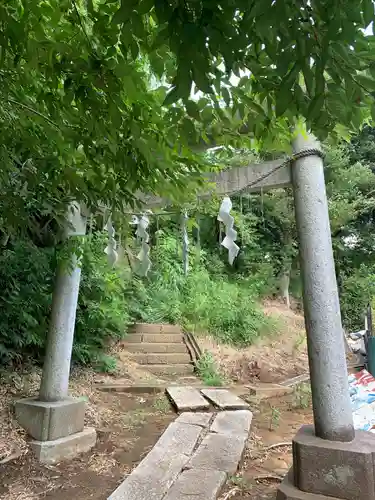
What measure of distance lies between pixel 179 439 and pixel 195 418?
0.71 m

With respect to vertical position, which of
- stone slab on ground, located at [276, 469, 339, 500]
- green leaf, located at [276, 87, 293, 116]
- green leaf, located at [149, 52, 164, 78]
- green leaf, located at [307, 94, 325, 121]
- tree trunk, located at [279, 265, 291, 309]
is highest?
tree trunk, located at [279, 265, 291, 309]

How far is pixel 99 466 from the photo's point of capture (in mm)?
3139

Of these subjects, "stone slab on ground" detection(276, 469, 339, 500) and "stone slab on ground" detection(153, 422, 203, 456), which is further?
"stone slab on ground" detection(153, 422, 203, 456)

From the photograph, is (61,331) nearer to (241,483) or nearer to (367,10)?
(241,483)

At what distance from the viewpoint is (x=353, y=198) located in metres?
11.4

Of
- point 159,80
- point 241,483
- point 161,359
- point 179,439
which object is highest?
point 159,80

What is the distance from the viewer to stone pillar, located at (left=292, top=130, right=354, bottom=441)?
2.21 metres

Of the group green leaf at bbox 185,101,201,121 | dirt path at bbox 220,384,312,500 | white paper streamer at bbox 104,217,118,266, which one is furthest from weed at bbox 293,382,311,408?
green leaf at bbox 185,101,201,121

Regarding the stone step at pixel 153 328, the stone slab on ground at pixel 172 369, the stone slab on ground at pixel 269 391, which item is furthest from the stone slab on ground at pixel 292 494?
the stone step at pixel 153 328

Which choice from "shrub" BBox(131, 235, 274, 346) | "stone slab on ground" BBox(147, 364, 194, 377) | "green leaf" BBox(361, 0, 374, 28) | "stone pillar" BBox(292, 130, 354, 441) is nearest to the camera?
"green leaf" BBox(361, 0, 374, 28)

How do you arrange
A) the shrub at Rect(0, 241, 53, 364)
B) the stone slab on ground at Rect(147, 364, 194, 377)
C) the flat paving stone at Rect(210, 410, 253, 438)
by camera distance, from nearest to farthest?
the flat paving stone at Rect(210, 410, 253, 438) < the shrub at Rect(0, 241, 53, 364) < the stone slab on ground at Rect(147, 364, 194, 377)

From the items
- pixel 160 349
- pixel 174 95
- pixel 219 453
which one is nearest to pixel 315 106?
pixel 174 95

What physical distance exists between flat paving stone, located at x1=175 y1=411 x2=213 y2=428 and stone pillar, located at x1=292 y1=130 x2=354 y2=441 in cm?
196

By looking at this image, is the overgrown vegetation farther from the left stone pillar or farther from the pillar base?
the pillar base
